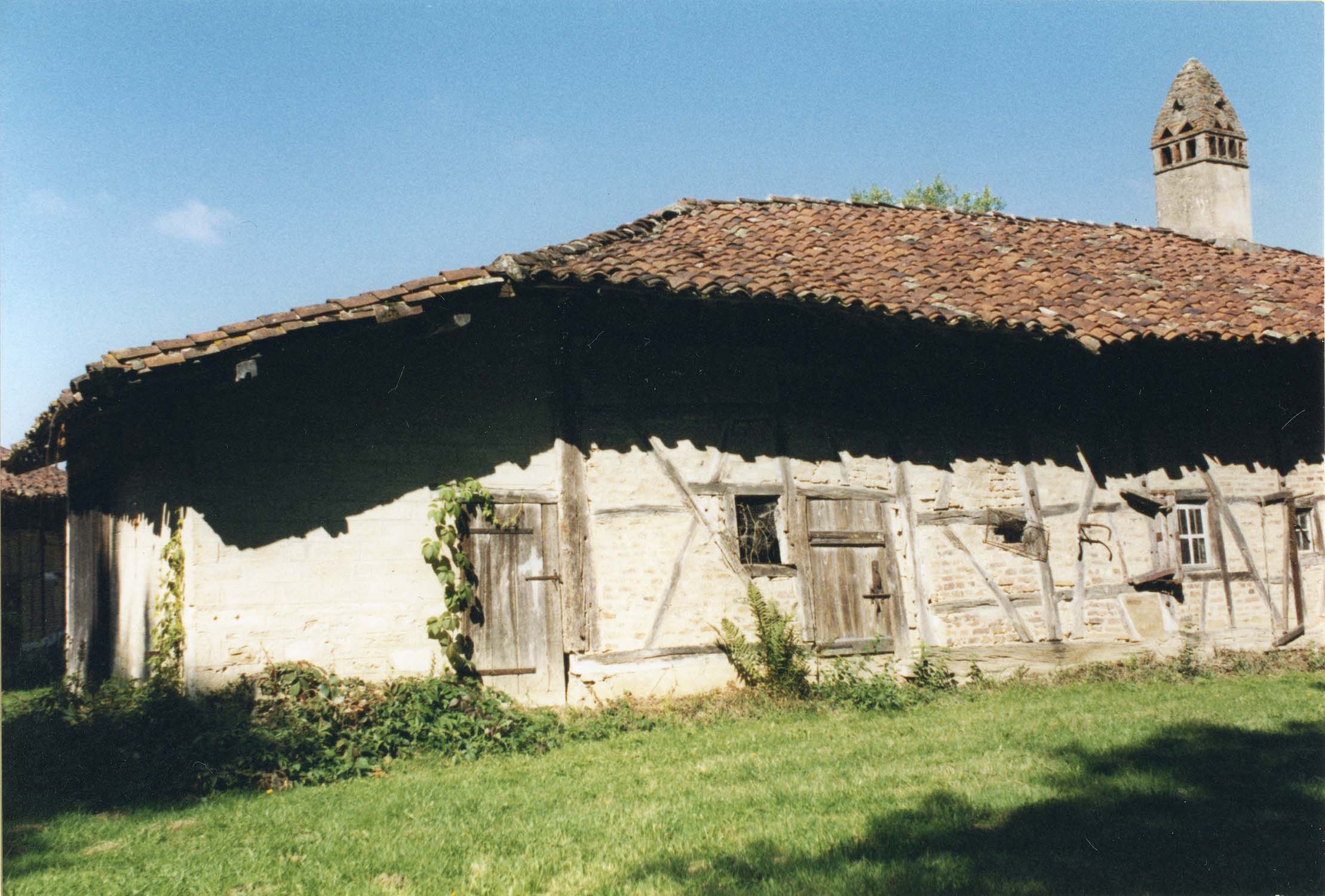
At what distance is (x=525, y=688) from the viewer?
28.5 ft

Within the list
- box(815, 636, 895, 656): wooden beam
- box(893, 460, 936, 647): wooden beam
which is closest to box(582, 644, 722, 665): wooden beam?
box(815, 636, 895, 656): wooden beam

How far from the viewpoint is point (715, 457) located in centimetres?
959

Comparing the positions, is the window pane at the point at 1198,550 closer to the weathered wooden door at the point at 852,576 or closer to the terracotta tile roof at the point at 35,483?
the weathered wooden door at the point at 852,576

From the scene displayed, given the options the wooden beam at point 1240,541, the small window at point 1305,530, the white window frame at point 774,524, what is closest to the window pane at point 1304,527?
the small window at point 1305,530

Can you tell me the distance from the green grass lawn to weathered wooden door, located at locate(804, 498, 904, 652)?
7.58 feet

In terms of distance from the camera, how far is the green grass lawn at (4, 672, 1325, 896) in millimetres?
4312

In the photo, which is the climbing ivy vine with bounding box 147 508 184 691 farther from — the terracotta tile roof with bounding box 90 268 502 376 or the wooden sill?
the wooden sill

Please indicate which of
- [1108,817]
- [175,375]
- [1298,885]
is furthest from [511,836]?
[175,375]

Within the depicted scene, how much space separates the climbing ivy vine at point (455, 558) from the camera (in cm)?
831

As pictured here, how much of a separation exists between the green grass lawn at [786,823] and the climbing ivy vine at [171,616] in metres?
1.71

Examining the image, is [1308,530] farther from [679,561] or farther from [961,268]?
[679,561]

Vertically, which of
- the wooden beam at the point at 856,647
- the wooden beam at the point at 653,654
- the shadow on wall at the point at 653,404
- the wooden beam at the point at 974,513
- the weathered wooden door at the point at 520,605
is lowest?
the wooden beam at the point at 856,647

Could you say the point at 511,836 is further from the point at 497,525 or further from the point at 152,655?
the point at 152,655

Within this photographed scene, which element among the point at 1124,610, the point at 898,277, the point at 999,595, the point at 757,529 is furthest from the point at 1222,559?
the point at 757,529
